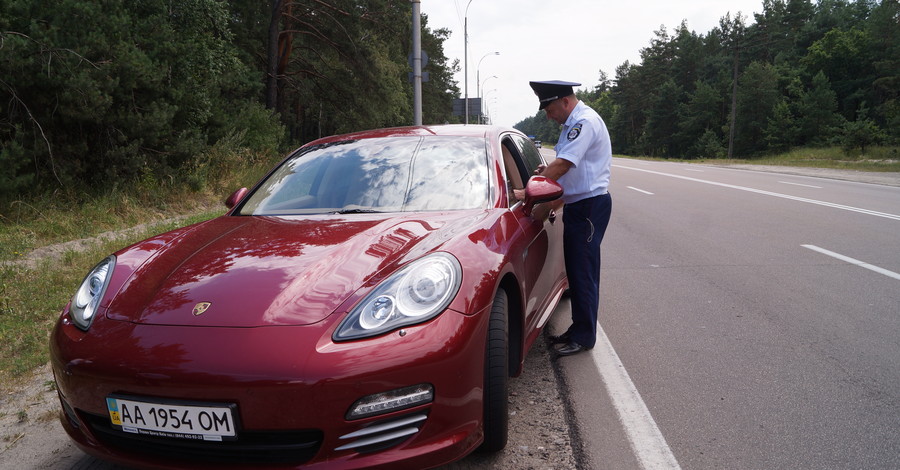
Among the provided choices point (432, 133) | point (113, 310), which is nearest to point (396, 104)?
point (432, 133)

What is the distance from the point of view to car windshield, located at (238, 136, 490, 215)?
3150 mm

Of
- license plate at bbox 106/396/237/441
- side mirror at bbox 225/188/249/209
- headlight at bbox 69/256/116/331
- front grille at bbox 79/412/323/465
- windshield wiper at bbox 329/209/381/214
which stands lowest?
front grille at bbox 79/412/323/465

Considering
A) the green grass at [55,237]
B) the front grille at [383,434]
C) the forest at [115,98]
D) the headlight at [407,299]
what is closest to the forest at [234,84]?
the forest at [115,98]

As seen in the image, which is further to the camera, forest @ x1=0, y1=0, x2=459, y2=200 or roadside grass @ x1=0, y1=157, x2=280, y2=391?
forest @ x1=0, y1=0, x2=459, y2=200

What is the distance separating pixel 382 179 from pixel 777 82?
67050 mm

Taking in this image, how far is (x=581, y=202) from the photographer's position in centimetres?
372

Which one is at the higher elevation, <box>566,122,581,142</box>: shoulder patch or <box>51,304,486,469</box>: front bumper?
<box>566,122,581,142</box>: shoulder patch

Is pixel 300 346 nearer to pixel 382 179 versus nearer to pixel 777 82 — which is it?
pixel 382 179

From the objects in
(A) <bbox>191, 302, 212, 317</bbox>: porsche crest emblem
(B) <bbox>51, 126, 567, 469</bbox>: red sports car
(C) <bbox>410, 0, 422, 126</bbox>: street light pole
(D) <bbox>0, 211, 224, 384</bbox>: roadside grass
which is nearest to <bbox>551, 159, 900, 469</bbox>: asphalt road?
(B) <bbox>51, 126, 567, 469</bbox>: red sports car

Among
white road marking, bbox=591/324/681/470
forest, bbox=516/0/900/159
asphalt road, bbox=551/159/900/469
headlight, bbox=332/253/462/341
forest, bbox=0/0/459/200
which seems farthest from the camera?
forest, bbox=516/0/900/159

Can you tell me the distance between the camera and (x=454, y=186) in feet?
10.6

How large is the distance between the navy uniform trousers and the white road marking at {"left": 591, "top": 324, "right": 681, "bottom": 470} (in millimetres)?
200

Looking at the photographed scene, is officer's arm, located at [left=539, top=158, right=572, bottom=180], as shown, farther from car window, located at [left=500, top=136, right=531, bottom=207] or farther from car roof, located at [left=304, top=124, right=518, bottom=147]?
car roof, located at [left=304, top=124, right=518, bottom=147]

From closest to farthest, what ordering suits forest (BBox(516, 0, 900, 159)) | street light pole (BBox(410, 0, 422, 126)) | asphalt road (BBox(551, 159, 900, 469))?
asphalt road (BBox(551, 159, 900, 469)) < street light pole (BBox(410, 0, 422, 126)) < forest (BBox(516, 0, 900, 159))
